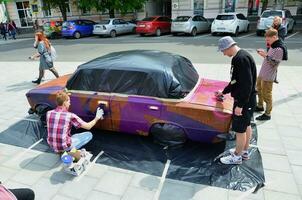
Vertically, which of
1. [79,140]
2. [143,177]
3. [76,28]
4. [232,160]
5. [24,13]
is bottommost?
[143,177]

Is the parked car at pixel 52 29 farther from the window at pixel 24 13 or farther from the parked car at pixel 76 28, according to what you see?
the window at pixel 24 13

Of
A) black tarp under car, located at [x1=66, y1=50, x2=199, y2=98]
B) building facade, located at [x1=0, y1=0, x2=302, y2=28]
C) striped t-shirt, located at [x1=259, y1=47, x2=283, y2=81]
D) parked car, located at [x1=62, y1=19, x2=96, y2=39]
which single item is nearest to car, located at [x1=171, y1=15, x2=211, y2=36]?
building facade, located at [x1=0, y1=0, x2=302, y2=28]

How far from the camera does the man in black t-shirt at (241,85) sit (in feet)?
10.2

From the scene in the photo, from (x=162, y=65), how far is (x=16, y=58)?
11623mm

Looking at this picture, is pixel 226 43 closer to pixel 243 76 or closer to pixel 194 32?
pixel 243 76

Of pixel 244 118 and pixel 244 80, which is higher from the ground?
pixel 244 80

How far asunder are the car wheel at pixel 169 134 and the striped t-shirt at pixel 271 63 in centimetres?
201

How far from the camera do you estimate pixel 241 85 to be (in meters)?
3.15

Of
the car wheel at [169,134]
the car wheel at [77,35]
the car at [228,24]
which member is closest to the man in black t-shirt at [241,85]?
the car wheel at [169,134]

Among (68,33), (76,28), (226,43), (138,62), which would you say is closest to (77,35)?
(76,28)

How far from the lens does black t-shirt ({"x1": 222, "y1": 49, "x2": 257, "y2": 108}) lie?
10.2ft

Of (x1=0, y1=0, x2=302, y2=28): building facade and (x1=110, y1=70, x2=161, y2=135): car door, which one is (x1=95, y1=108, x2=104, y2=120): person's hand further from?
(x1=0, y1=0, x2=302, y2=28): building facade

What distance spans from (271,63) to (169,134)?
2309 millimetres

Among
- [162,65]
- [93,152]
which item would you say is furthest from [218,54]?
[93,152]
